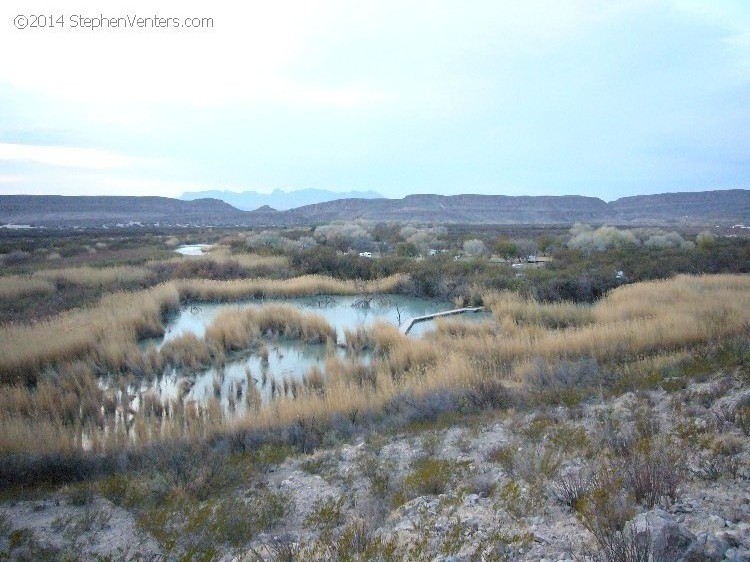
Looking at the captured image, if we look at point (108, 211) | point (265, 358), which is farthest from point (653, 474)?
point (108, 211)

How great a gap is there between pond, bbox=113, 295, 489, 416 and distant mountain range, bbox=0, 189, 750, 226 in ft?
249

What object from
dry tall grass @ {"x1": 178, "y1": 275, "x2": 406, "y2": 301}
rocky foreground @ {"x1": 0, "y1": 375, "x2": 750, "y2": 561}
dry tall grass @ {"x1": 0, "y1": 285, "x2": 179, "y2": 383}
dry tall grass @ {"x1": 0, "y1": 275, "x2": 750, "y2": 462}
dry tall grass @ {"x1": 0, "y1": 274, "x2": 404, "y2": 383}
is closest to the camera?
rocky foreground @ {"x1": 0, "y1": 375, "x2": 750, "y2": 561}

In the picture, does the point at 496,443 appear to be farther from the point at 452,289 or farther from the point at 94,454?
the point at 452,289

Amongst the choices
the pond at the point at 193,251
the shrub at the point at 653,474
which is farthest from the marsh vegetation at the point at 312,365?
the pond at the point at 193,251

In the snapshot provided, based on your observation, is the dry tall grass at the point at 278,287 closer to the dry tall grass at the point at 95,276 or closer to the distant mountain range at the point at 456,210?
the dry tall grass at the point at 95,276

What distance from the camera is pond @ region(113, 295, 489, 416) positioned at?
9.89 meters

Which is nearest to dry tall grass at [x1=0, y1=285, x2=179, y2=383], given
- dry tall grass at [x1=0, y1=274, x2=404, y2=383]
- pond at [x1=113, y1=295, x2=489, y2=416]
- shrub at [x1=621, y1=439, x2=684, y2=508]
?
dry tall grass at [x1=0, y1=274, x2=404, y2=383]

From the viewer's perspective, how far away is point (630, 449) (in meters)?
5.21

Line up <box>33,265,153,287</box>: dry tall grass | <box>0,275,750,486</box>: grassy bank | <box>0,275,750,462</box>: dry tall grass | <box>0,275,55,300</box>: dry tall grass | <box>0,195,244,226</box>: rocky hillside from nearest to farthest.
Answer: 1. <box>0,275,750,486</box>: grassy bank
2. <box>0,275,750,462</box>: dry tall grass
3. <box>0,275,55,300</box>: dry tall grass
4. <box>33,265,153,287</box>: dry tall grass
5. <box>0,195,244,226</box>: rocky hillside

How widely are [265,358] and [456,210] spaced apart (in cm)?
9849

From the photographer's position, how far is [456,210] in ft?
354

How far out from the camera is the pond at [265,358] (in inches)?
389

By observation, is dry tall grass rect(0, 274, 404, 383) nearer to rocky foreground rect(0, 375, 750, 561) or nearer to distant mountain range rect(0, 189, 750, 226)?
rocky foreground rect(0, 375, 750, 561)

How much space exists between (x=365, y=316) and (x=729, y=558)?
48.5ft
